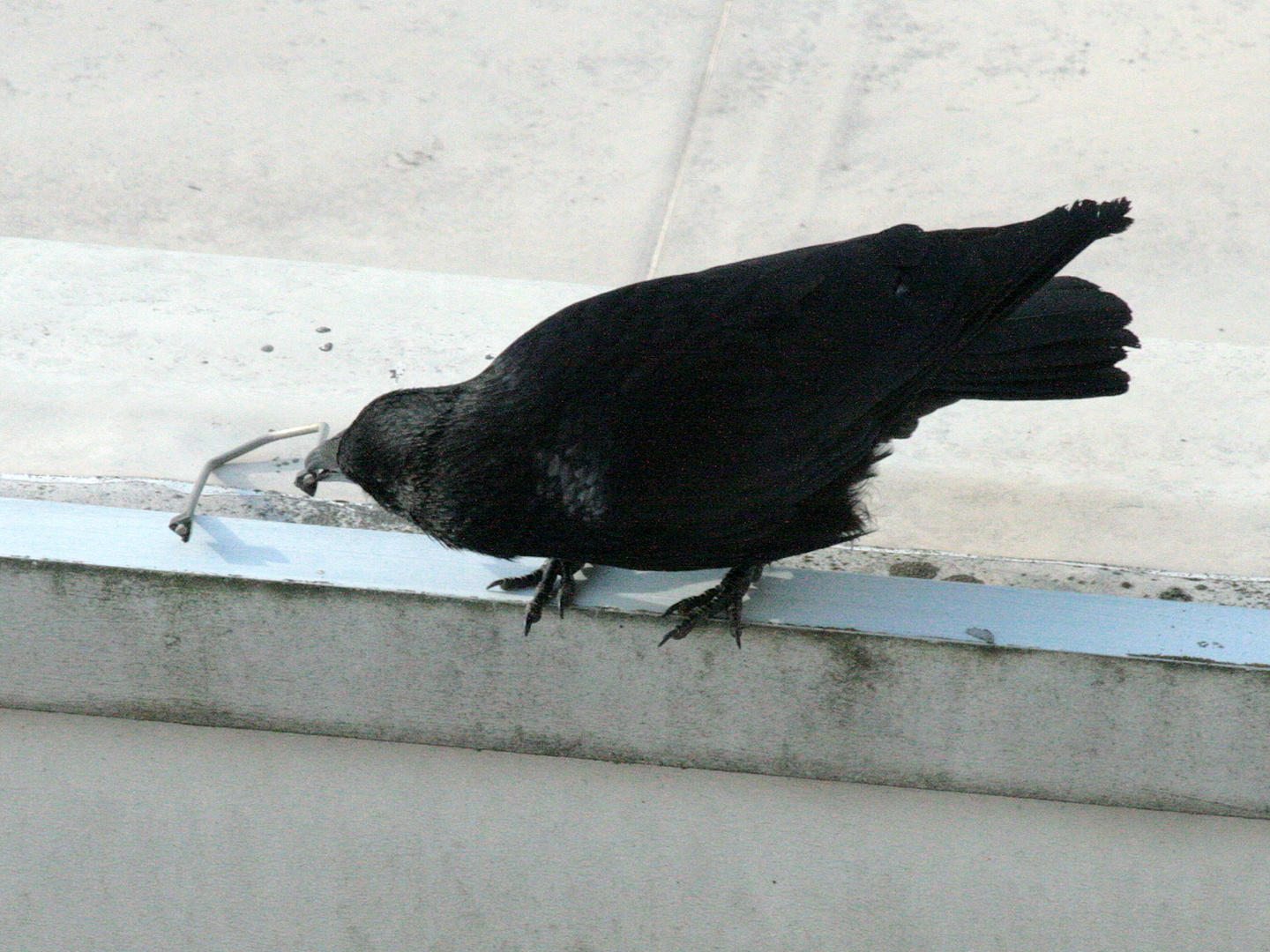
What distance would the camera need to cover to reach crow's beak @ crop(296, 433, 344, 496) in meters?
2.42

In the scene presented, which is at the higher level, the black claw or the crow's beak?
the crow's beak

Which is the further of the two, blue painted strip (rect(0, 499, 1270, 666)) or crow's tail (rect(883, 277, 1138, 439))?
crow's tail (rect(883, 277, 1138, 439))

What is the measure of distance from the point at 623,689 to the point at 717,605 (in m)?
0.21

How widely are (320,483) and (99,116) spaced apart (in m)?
2.04

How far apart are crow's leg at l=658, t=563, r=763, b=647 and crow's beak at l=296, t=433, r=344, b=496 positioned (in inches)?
24.4

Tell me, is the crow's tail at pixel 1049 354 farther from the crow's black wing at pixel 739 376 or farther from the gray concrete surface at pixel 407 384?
the gray concrete surface at pixel 407 384

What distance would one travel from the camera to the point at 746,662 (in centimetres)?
232

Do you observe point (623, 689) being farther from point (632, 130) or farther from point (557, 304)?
point (632, 130)

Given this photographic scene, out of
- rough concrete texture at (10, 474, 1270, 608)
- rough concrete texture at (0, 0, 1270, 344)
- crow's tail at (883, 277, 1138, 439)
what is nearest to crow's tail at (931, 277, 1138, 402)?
crow's tail at (883, 277, 1138, 439)

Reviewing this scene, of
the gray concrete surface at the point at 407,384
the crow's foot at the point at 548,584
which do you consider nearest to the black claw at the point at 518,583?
the crow's foot at the point at 548,584

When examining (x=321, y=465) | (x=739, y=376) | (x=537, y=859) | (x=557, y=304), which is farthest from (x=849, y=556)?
(x=557, y=304)

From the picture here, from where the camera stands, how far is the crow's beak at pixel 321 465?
7.93 ft

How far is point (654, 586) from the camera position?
252 cm

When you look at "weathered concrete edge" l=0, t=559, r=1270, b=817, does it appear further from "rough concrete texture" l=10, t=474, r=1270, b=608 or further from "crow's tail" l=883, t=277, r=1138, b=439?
"crow's tail" l=883, t=277, r=1138, b=439
